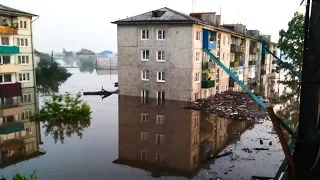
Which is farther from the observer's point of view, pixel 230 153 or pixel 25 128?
pixel 25 128

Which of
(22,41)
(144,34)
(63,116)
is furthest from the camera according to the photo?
(22,41)

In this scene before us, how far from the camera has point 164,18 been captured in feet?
94.7

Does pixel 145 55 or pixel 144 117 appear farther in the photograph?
pixel 145 55

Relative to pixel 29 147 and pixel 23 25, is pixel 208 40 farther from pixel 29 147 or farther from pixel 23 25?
pixel 23 25

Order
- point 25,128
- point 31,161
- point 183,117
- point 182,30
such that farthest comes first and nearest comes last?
point 182,30 → point 183,117 → point 25,128 → point 31,161

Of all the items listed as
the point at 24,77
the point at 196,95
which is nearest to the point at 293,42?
the point at 196,95

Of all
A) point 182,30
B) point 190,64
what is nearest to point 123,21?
point 182,30

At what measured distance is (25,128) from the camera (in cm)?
1911

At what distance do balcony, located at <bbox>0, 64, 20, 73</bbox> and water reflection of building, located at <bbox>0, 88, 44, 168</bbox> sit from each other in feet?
10.7

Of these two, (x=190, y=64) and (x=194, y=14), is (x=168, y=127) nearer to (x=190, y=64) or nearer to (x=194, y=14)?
(x=190, y=64)

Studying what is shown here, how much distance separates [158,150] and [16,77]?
81.7 ft

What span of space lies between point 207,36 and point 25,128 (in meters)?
20.1

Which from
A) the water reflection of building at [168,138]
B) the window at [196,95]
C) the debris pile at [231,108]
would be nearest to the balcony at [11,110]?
the water reflection of building at [168,138]

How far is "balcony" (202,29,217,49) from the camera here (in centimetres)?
2968
